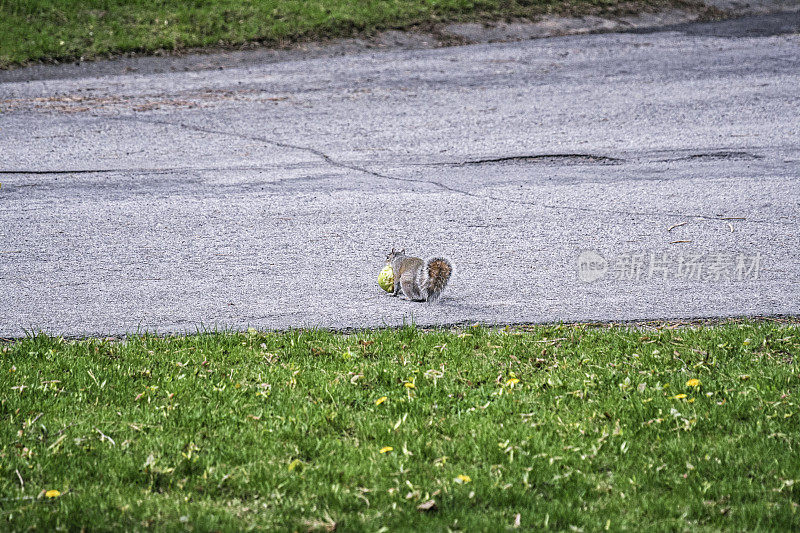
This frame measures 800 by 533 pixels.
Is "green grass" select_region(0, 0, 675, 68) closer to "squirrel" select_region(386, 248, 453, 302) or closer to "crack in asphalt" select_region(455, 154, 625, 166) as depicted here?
"crack in asphalt" select_region(455, 154, 625, 166)

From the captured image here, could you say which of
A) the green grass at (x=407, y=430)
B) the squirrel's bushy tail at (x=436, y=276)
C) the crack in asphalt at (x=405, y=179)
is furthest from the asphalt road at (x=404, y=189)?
the green grass at (x=407, y=430)

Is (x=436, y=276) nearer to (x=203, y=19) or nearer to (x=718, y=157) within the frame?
(x=718, y=157)

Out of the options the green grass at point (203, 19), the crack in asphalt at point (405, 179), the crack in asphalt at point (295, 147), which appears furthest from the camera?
the green grass at point (203, 19)

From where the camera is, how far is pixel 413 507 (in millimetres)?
3303

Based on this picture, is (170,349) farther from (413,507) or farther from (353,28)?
(353,28)

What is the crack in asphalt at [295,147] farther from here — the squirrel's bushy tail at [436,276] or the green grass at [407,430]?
the green grass at [407,430]

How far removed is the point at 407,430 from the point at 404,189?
407 centimetres

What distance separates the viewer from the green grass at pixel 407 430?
10.8 ft

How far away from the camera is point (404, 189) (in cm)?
762

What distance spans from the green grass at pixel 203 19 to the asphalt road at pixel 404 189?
1300 mm

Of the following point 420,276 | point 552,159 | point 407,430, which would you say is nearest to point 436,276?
point 420,276

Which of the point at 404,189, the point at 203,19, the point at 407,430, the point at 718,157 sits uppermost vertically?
the point at 203,19

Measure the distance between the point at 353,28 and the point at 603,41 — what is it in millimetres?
4185

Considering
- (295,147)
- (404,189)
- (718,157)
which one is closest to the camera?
(404,189)
